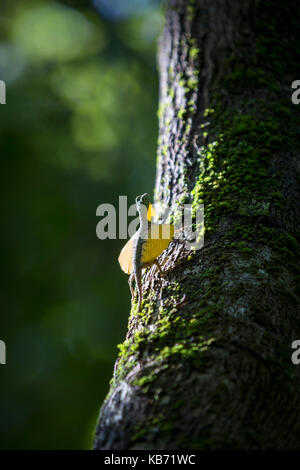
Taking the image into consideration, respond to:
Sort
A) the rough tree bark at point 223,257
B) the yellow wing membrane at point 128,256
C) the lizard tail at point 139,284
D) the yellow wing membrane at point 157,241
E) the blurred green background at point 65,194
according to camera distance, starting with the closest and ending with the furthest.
Answer: the rough tree bark at point 223,257, the lizard tail at point 139,284, the yellow wing membrane at point 157,241, the yellow wing membrane at point 128,256, the blurred green background at point 65,194

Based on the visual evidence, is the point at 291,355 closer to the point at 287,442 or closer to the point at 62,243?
the point at 287,442

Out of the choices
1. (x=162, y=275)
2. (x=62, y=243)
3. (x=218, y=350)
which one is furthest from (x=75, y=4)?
(x=218, y=350)

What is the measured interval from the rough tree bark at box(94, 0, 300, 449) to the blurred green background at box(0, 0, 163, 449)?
198 inches

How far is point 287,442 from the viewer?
177cm

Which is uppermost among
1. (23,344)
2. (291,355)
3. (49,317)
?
→ (291,355)

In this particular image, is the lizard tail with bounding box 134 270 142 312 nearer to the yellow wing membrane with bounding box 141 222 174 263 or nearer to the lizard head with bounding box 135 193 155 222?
the yellow wing membrane with bounding box 141 222 174 263

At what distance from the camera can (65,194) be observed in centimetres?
834

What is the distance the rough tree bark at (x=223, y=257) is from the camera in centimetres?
168

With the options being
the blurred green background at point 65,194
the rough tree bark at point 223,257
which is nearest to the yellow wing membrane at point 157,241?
the rough tree bark at point 223,257

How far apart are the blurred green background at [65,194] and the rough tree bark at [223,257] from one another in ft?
16.5

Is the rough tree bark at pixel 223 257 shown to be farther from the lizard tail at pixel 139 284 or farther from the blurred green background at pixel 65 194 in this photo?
the blurred green background at pixel 65 194

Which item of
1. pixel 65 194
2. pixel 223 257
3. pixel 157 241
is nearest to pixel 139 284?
pixel 157 241

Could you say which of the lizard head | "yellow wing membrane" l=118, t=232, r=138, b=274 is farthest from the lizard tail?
the lizard head
